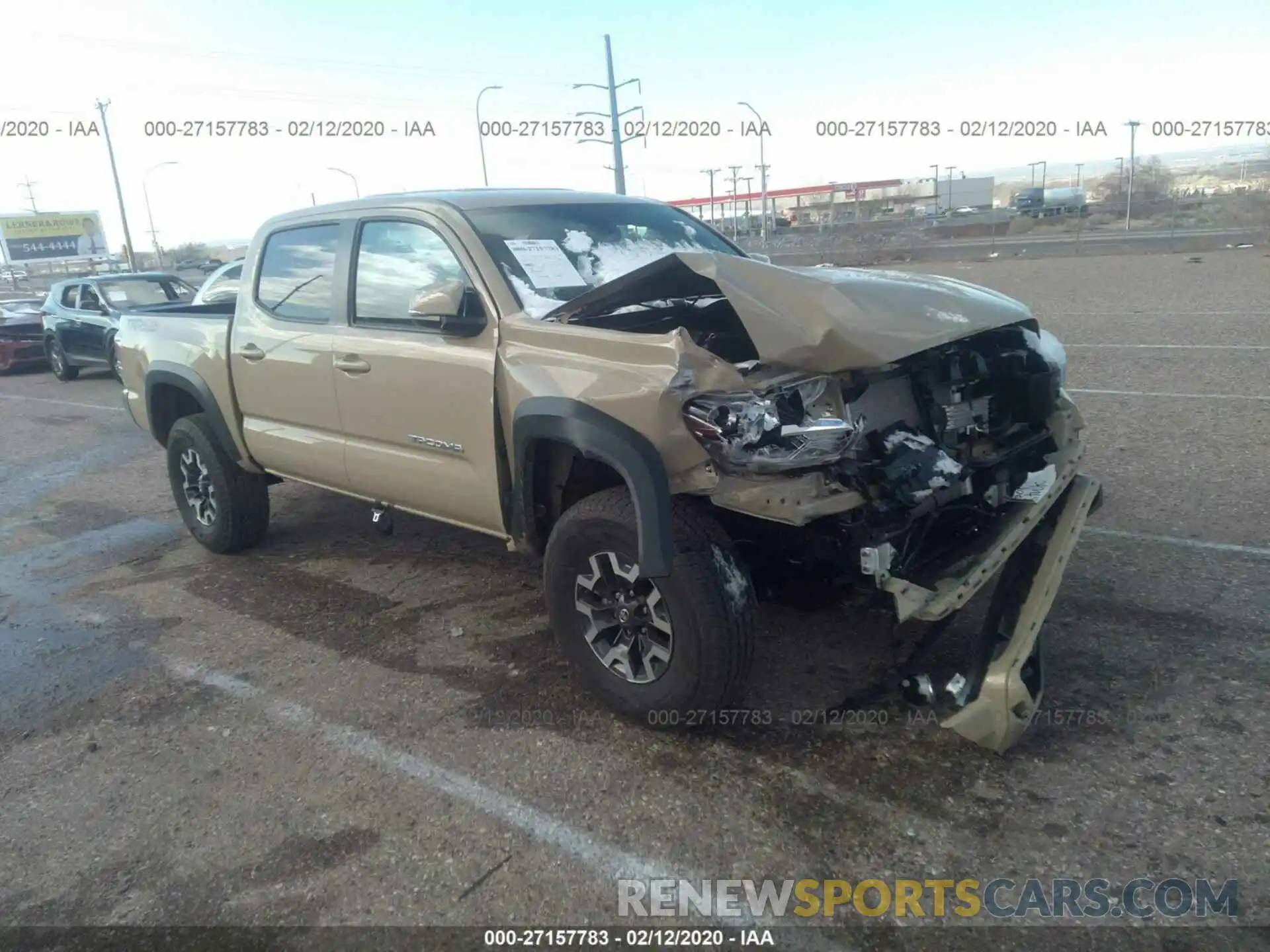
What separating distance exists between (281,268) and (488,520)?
214cm

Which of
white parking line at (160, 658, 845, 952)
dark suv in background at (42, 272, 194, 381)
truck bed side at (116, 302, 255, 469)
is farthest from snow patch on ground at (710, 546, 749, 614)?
dark suv in background at (42, 272, 194, 381)

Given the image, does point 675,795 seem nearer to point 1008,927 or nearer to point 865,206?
point 1008,927

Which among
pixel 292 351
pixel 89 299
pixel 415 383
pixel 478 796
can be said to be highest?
pixel 89 299

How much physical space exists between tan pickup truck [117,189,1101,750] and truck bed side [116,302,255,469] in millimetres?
636

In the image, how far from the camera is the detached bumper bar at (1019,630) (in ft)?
9.95

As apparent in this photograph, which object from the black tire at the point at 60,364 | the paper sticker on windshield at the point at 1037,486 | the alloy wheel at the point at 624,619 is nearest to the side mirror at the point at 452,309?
the alloy wheel at the point at 624,619

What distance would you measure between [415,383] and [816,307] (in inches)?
73.5

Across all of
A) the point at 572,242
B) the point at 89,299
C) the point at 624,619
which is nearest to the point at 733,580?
the point at 624,619

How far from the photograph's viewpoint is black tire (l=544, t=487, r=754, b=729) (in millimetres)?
3121

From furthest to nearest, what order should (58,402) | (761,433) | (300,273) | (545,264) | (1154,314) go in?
1. (1154,314)
2. (58,402)
3. (300,273)
4. (545,264)
5. (761,433)

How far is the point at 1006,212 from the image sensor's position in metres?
64.2

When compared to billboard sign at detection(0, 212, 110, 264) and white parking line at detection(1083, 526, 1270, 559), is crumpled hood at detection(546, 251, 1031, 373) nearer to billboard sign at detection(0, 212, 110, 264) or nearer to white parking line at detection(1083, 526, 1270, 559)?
white parking line at detection(1083, 526, 1270, 559)

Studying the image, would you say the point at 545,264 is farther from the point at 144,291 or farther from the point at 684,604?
the point at 144,291

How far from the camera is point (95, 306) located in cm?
1402
